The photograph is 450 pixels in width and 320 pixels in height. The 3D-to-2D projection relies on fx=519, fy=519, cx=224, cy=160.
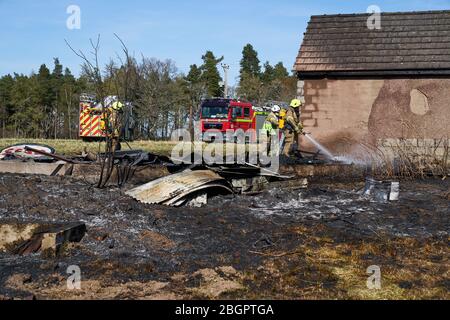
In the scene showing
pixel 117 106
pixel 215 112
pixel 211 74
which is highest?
pixel 211 74

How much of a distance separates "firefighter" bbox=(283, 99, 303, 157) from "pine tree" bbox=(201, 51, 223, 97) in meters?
50.3

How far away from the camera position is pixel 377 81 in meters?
15.0

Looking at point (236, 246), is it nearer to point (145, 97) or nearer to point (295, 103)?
point (295, 103)

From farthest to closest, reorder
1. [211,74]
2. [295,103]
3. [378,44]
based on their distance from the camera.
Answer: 1. [211,74]
2. [378,44]
3. [295,103]

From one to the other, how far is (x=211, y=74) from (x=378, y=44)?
53.0 metres

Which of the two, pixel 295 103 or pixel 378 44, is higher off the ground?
pixel 378 44

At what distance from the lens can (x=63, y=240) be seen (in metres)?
5.80

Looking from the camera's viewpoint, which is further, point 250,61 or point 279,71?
point 279,71

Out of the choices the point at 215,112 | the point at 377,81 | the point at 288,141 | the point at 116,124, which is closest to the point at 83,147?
the point at 215,112

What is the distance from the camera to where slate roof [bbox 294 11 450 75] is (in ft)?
49.0

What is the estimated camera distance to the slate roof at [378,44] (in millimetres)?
14930

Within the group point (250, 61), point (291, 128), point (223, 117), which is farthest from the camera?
point (250, 61)

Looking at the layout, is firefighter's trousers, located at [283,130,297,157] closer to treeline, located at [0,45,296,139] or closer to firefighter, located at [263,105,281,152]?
firefighter, located at [263,105,281,152]

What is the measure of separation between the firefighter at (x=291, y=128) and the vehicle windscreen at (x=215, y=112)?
1266 cm
